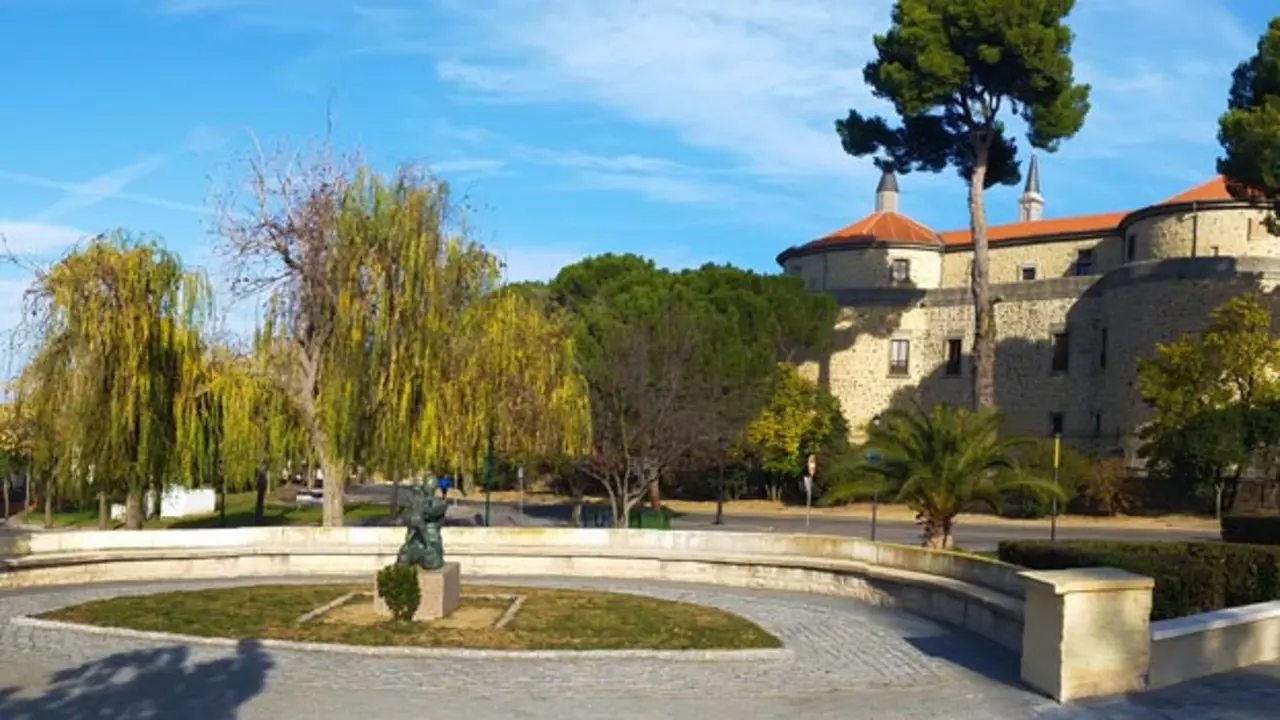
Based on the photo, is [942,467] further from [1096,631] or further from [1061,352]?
[1061,352]

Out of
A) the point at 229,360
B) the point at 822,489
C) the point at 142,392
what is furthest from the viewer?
the point at 822,489

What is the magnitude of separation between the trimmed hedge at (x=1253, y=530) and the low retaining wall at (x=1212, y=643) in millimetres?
7368

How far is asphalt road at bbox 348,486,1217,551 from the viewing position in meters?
30.2

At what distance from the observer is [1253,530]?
16.8 m

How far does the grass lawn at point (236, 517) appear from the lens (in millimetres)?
32438

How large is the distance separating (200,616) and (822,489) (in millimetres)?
35227

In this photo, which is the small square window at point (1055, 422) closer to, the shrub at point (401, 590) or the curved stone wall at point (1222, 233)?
the curved stone wall at point (1222, 233)

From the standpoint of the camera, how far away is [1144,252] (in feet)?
157

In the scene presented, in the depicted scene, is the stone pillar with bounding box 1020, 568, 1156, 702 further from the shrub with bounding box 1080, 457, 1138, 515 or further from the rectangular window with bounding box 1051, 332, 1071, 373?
the rectangular window with bounding box 1051, 332, 1071, 373

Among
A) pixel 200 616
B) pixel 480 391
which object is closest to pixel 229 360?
pixel 480 391

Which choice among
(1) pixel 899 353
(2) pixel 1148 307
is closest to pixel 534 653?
(2) pixel 1148 307

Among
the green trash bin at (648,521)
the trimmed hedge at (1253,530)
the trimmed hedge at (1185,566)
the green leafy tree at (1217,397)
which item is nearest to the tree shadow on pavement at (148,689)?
the trimmed hedge at (1185,566)

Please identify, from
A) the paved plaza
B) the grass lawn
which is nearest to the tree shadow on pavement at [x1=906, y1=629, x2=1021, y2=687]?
the paved plaza

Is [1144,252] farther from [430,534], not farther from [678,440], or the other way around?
[430,534]
